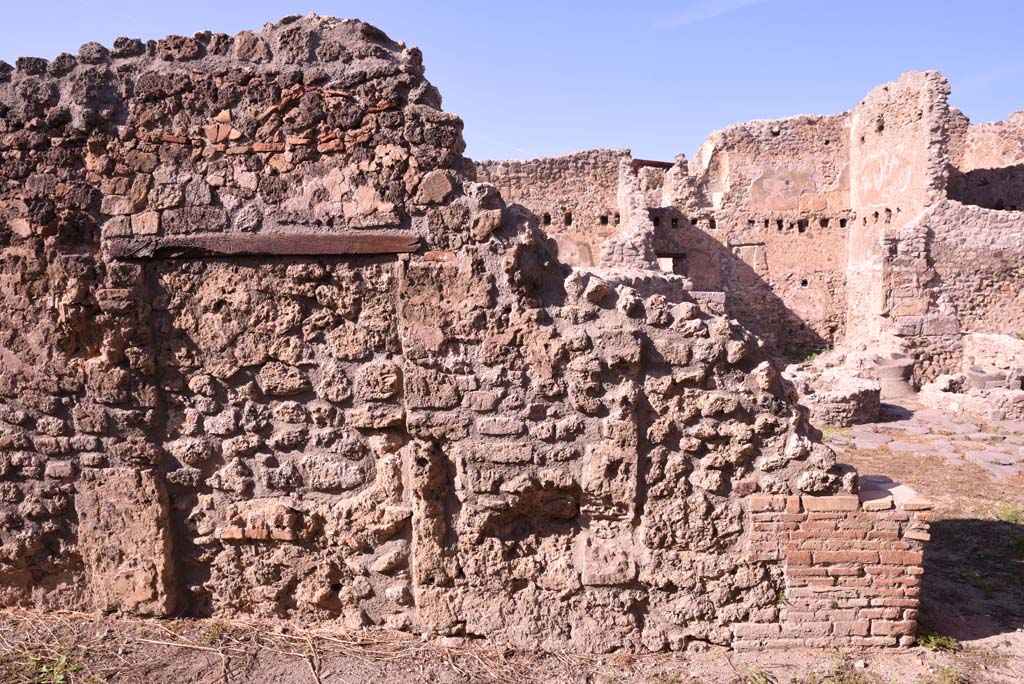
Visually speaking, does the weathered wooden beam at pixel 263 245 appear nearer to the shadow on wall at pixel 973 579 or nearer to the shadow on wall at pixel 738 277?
the shadow on wall at pixel 973 579

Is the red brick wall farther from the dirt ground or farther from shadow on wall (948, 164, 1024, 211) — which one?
shadow on wall (948, 164, 1024, 211)

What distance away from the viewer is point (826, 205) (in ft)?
56.4

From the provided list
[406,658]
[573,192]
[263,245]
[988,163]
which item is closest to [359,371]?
[263,245]

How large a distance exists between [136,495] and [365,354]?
4.75 feet

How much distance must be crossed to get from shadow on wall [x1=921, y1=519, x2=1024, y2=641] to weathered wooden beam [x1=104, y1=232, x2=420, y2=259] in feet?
11.6

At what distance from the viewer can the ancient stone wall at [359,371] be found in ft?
11.1

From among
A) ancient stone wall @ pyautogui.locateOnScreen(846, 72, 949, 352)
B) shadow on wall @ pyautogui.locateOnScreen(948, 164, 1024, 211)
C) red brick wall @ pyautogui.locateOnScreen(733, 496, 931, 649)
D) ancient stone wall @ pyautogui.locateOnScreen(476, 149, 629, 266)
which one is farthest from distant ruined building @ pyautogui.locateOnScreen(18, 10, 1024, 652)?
shadow on wall @ pyautogui.locateOnScreen(948, 164, 1024, 211)

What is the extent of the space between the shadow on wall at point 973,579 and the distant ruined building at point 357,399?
662mm

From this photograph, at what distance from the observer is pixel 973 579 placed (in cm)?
435

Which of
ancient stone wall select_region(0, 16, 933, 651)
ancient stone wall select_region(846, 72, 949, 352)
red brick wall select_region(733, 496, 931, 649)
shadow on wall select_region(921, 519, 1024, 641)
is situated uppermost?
ancient stone wall select_region(846, 72, 949, 352)

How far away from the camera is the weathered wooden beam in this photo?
339 cm

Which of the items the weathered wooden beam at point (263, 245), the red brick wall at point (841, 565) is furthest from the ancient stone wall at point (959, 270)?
the weathered wooden beam at point (263, 245)

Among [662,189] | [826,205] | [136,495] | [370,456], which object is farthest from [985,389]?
[136,495]

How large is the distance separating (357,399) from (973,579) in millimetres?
4072
